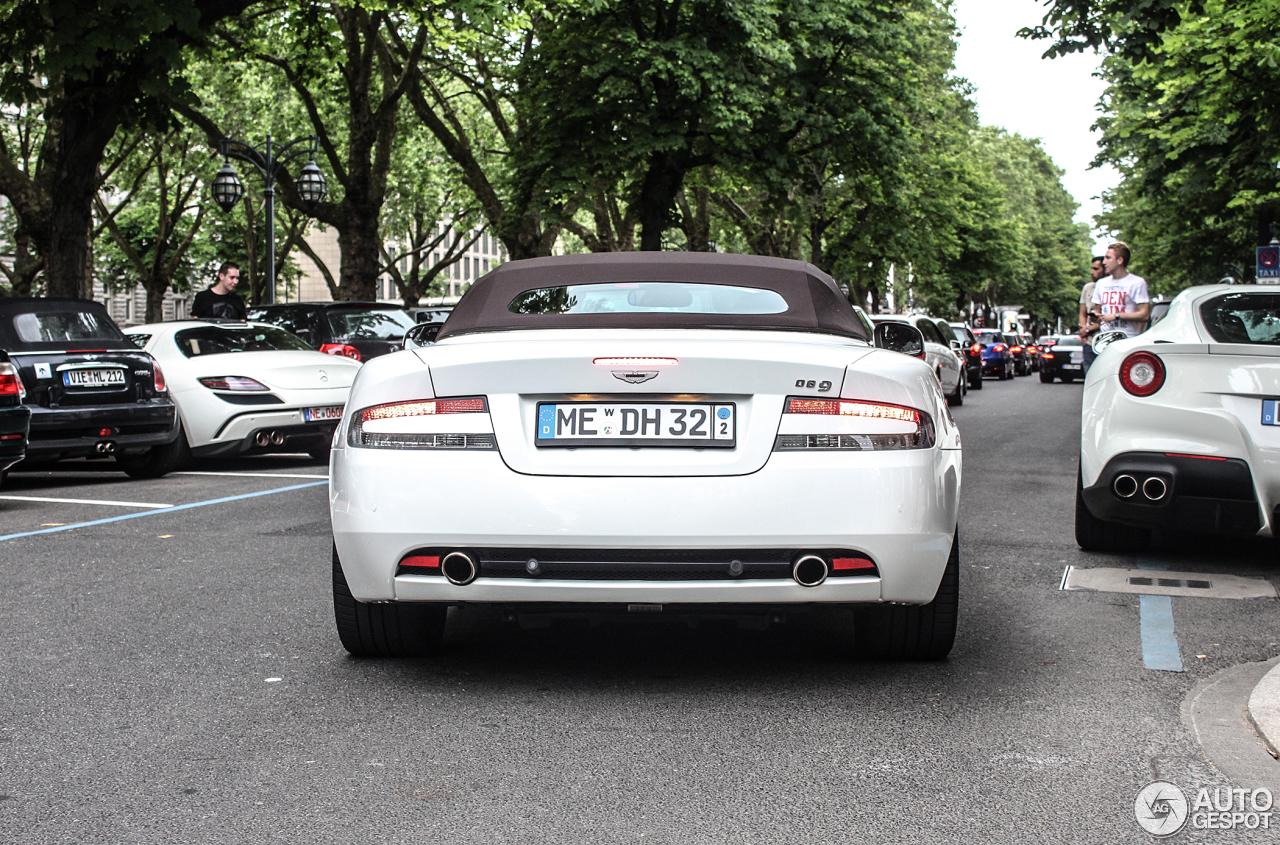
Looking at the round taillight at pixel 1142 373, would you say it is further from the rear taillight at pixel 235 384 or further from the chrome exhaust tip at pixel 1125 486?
the rear taillight at pixel 235 384

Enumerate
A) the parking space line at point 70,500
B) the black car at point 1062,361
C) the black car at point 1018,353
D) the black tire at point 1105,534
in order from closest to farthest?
the black tire at point 1105,534, the parking space line at point 70,500, the black car at point 1062,361, the black car at point 1018,353

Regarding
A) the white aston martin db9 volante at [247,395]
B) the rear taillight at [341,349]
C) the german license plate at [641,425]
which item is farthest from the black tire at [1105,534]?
the rear taillight at [341,349]

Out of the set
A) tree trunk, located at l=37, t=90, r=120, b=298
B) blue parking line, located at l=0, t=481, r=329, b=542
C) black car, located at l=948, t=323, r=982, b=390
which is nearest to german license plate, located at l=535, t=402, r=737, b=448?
blue parking line, located at l=0, t=481, r=329, b=542

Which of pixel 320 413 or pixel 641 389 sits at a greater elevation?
pixel 641 389

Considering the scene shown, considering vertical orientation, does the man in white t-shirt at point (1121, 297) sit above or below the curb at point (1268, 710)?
above

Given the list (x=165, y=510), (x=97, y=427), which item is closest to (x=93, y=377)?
(x=97, y=427)

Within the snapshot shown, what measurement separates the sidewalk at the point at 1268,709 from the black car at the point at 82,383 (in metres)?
9.30

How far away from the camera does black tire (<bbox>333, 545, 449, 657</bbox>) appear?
195 inches

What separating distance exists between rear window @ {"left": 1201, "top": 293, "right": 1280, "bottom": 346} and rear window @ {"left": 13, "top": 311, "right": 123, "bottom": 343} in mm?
Result: 8605

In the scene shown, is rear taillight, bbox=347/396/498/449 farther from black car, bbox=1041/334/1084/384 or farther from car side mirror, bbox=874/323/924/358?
black car, bbox=1041/334/1084/384

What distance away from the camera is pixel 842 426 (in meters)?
4.41

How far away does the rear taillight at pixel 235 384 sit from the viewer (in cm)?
1307

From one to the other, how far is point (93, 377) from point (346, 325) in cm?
477

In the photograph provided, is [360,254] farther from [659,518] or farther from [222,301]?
[659,518]
